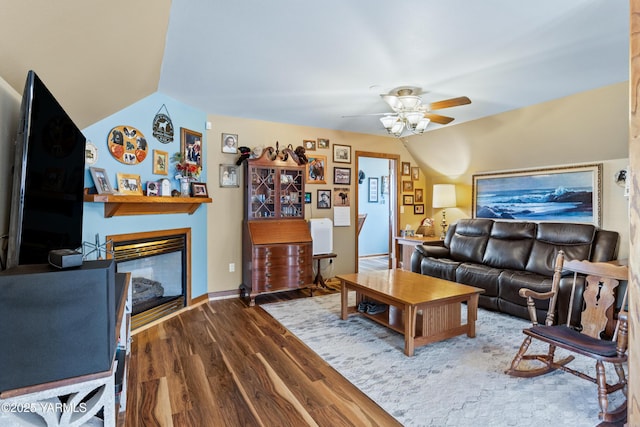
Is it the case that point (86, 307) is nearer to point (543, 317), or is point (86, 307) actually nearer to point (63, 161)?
point (63, 161)

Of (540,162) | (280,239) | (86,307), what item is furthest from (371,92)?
(86,307)

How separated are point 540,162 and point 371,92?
98.8 inches

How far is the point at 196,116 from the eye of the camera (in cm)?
A: 407

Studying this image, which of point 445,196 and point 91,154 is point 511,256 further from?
point 91,154

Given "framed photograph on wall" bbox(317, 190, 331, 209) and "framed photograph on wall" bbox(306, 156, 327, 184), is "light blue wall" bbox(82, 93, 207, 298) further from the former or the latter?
"framed photograph on wall" bbox(317, 190, 331, 209)

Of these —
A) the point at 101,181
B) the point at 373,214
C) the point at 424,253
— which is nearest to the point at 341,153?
the point at 424,253

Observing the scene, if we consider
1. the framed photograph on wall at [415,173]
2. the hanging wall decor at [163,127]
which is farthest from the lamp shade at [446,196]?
the hanging wall decor at [163,127]

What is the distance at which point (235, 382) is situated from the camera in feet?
7.64

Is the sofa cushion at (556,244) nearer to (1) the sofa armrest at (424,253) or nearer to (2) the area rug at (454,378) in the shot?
(2) the area rug at (454,378)

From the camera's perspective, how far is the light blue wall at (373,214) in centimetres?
784

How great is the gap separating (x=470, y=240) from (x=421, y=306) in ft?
7.65

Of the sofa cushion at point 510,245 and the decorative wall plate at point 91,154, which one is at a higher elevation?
the decorative wall plate at point 91,154

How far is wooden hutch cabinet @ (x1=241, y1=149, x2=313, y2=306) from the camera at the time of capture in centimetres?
414

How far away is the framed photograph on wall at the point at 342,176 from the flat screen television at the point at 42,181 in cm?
371
